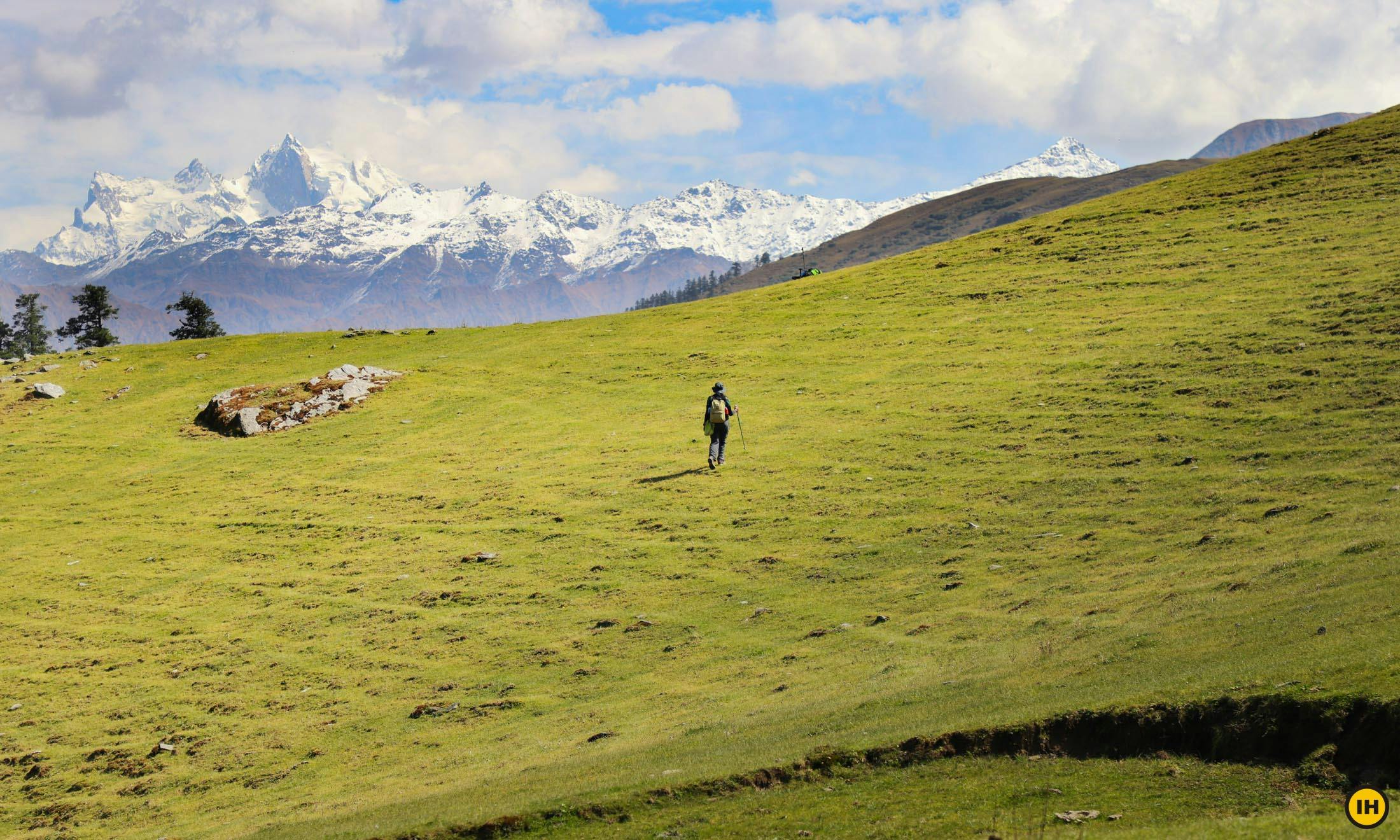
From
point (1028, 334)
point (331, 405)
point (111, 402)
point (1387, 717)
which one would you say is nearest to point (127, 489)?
point (331, 405)

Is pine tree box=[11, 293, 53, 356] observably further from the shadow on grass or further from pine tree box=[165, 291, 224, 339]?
the shadow on grass

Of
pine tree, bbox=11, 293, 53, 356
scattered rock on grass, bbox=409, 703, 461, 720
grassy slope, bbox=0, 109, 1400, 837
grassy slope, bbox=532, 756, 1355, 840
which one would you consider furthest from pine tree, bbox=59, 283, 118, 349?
grassy slope, bbox=532, 756, 1355, 840

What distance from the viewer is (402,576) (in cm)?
2859

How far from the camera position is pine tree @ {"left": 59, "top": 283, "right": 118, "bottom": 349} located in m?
104

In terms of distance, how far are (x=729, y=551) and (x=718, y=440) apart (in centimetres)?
828

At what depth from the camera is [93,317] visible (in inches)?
4181

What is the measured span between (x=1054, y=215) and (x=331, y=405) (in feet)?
178

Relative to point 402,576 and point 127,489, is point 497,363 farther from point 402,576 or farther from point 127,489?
point 402,576

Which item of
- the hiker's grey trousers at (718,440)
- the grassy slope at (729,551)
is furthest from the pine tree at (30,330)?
the hiker's grey trousers at (718,440)

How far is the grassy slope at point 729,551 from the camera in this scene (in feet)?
54.2

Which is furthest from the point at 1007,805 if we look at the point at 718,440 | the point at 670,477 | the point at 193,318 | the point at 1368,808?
the point at 193,318

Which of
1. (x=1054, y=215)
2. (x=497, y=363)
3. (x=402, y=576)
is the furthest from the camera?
(x=1054, y=215)

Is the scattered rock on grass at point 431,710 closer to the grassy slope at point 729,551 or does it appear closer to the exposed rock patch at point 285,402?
the grassy slope at point 729,551

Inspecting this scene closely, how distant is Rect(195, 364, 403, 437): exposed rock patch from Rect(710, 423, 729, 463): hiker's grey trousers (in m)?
25.7
